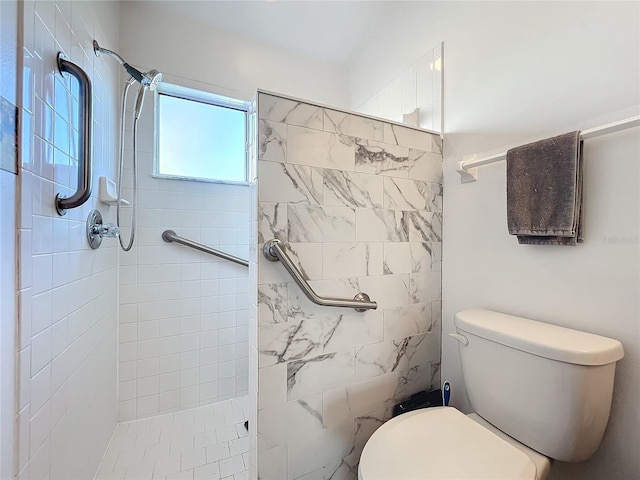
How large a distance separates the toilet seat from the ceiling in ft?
7.11

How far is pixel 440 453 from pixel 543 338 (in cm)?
45

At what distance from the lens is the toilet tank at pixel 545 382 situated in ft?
2.44

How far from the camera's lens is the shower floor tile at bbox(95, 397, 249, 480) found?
1.30 meters

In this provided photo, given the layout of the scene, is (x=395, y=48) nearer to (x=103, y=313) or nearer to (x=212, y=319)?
(x=212, y=319)

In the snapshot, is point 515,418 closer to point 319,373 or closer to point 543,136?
point 319,373

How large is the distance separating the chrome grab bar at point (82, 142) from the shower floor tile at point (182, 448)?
125cm

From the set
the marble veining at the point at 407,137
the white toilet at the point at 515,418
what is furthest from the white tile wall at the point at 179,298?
the white toilet at the point at 515,418

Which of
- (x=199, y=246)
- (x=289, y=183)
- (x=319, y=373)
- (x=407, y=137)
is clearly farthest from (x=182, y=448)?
(x=407, y=137)


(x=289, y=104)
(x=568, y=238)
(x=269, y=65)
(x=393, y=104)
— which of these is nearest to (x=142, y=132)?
(x=269, y=65)

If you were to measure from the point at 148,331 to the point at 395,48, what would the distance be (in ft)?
7.51

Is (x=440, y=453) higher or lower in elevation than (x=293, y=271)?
lower

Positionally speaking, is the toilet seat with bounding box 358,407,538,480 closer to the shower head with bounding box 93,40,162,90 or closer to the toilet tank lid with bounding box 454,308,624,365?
the toilet tank lid with bounding box 454,308,624,365

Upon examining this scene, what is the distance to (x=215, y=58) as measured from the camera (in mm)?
1819

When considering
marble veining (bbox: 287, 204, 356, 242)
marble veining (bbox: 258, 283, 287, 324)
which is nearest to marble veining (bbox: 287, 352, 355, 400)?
marble veining (bbox: 258, 283, 287, 324)
